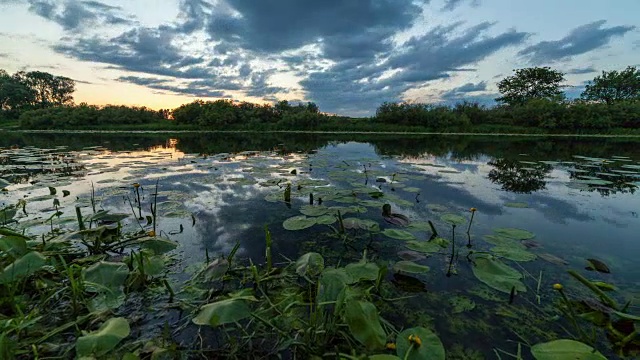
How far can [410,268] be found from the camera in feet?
8.92

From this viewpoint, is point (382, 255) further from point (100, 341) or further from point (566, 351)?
point (100, 341)

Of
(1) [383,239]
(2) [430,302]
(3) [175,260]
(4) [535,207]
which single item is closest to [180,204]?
(3) [175,260]

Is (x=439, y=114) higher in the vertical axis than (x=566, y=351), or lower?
higher

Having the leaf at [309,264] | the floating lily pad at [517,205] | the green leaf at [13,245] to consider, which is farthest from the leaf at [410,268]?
the floating lily pad at [517,205]

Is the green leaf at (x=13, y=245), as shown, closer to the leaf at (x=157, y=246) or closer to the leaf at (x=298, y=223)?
the leaf at (x=157, y=246)

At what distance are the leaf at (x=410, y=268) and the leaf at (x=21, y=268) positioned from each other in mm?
3056

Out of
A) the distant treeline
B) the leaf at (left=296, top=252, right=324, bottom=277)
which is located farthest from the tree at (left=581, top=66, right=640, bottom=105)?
the leaf at (left=296, top=252, right=324, bottom=277)

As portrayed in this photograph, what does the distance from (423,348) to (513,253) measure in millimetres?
2346

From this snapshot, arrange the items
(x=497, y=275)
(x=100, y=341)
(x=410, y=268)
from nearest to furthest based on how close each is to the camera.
→ (x=100, y=341)
(x=497, y=275)
(x=410, y=268)

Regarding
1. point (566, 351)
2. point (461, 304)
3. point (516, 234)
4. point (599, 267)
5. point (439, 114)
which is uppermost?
point (439, 114)

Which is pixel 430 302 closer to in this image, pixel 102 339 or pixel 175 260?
pixel 102 339

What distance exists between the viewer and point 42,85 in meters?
73.1

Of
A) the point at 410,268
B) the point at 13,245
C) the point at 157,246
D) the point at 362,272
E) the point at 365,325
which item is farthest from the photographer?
the point at 157,246

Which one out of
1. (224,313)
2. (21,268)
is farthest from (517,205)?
(21,268)
